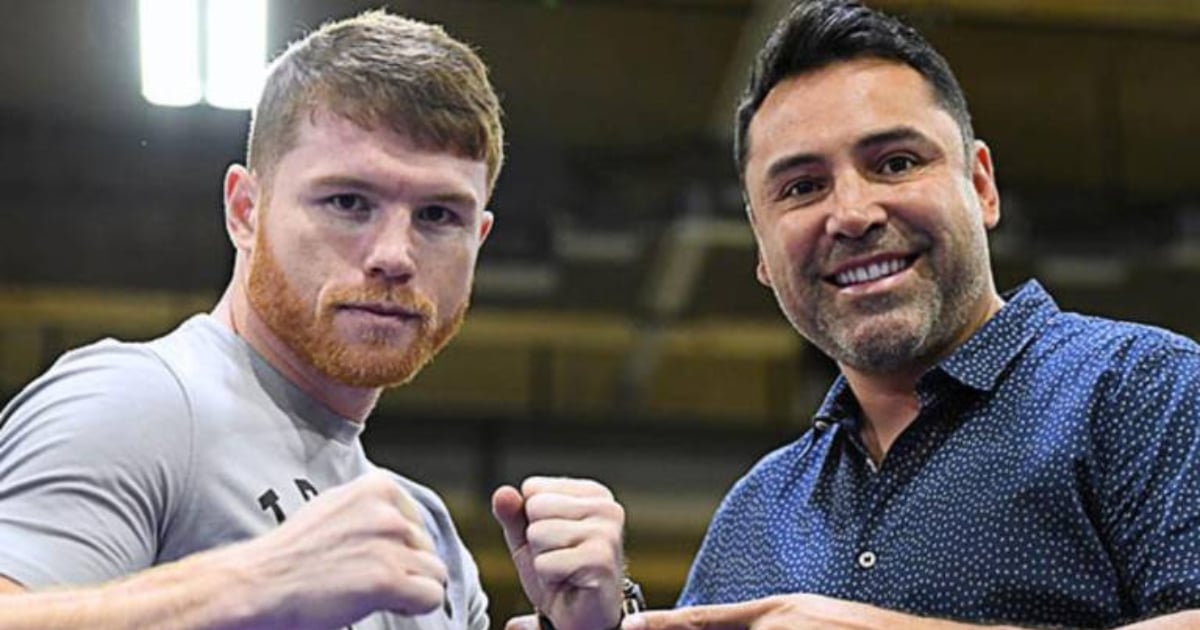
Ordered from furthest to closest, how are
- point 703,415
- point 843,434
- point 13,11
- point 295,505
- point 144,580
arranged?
point 703,415 → point 13,11 → point 843,434 → point 295,505 → point 144,580

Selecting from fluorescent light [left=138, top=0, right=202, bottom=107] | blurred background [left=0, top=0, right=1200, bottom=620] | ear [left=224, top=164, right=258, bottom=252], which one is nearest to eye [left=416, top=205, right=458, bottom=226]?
ear [left=224, top=164, right=258, bottom=252]

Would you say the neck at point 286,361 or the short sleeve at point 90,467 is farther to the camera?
the neck at point 286,361

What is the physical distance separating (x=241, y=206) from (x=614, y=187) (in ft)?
17.3

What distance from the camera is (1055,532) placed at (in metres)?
2.04

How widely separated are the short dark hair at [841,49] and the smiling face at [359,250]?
2.06 feet

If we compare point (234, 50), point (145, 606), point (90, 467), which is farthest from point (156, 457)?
point (234, 50)

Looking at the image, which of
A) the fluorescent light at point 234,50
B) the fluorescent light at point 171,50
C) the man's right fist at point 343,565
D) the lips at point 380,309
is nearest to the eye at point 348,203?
the lips at point 380,309

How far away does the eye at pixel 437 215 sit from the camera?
78.7 inches

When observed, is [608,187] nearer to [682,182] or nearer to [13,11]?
[682,182]

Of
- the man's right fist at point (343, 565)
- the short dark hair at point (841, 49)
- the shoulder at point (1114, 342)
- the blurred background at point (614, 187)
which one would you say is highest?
the short dark hair at point (841, 49)

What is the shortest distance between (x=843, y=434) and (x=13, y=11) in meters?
4.77

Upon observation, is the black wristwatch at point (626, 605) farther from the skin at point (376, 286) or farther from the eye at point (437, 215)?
the eye at point (437, 215)

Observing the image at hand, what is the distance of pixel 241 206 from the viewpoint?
6.86 feet

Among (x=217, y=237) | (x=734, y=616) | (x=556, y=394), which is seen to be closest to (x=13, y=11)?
(x=217, y=237)
